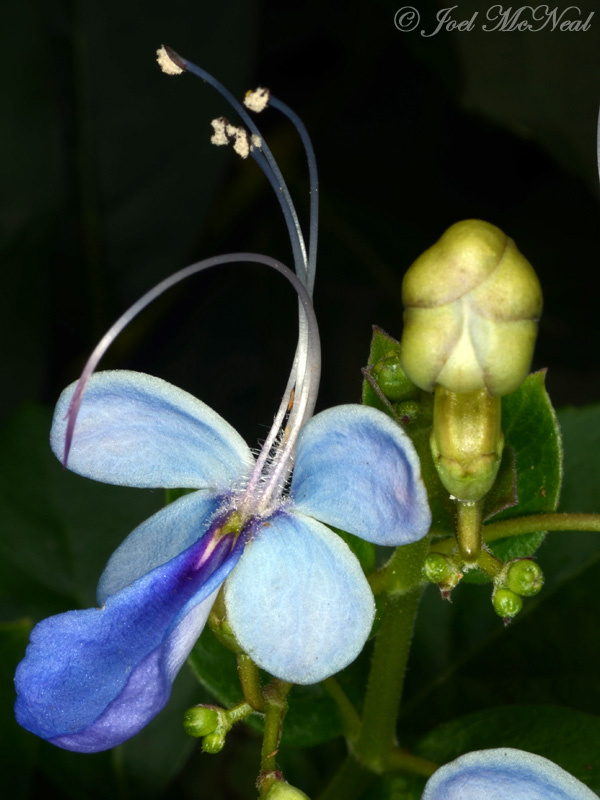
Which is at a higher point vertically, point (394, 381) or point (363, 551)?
point (394, 381)

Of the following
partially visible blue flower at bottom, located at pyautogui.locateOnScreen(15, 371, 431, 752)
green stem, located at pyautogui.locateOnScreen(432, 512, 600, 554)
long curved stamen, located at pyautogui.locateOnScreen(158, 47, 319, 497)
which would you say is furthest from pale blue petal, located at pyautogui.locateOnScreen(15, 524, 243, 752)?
green stem, located at pyautogui.locateOnScreen(432, 512, 600, 554)

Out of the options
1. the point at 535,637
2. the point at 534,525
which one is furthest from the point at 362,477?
the point at 535,637

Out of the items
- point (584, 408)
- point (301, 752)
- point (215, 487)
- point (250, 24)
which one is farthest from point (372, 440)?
point (250, 24)

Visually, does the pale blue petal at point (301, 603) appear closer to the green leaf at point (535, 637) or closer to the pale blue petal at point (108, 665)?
the pale blue petal at point (108, 665)

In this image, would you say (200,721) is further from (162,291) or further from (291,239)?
(291,239)

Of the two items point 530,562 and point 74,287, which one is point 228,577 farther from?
point 74,287

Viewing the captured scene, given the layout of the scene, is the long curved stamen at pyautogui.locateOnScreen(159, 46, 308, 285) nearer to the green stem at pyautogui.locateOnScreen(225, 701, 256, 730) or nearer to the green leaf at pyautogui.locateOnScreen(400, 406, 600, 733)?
the green stem at pyautogui.locateOnScreen(225, 701, 256, 730)
